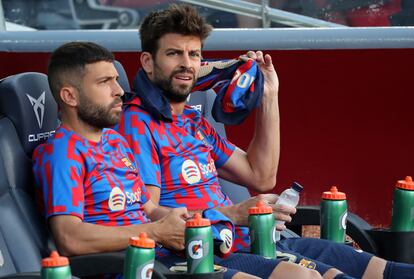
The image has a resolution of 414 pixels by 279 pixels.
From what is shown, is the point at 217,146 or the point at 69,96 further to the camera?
the point at 217,146

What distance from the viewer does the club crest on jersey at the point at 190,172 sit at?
4.44 m

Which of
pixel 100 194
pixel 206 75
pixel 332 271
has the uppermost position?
pixel 206 75

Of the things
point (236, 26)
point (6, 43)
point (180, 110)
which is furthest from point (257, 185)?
point (236, 26)

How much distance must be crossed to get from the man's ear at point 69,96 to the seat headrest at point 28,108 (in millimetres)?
212

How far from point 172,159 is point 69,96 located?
1.91ft

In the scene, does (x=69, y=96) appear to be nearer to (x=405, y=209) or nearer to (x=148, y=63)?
(x=148, y=63)

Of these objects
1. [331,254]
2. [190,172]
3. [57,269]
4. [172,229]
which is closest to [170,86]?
[190,172]

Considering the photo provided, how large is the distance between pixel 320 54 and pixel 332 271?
9.00ft

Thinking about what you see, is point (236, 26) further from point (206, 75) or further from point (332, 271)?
point (332, 271)

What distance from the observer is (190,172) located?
446 centimetres

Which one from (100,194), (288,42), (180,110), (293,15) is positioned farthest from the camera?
(293,15)

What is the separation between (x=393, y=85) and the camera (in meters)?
6.81

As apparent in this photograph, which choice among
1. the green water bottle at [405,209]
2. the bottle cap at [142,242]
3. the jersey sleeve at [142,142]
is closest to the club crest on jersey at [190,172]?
the jersey sleeve at [142,142]

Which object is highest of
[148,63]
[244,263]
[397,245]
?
[148,63]
